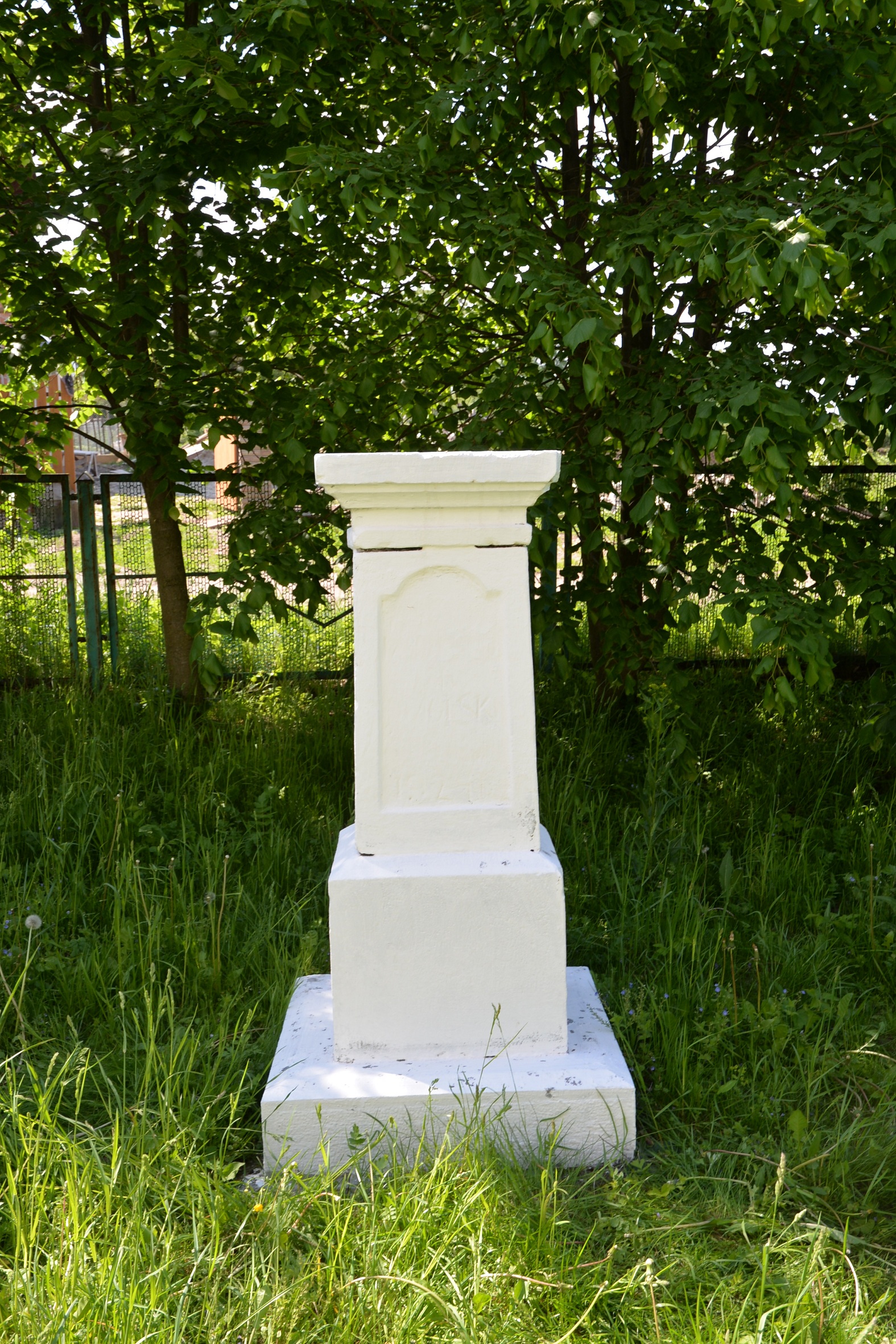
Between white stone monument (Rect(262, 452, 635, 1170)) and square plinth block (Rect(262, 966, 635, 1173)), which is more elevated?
white stone monument (Rect(262, 452, 635, 1170))

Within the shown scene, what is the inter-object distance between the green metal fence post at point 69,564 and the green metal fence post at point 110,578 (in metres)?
0.18

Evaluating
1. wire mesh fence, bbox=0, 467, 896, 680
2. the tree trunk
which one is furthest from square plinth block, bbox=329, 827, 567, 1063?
wire mesh fence, bbox=0, 467, 896, 680

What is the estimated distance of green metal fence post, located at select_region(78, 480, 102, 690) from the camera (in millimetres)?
6121

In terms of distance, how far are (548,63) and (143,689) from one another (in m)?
3.65

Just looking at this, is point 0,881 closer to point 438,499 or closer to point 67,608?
point 438,499

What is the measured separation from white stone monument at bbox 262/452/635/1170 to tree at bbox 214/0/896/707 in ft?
3.12

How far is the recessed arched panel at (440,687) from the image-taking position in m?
2.49

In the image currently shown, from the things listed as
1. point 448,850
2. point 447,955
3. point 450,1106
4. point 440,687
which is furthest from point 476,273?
point 450,1106

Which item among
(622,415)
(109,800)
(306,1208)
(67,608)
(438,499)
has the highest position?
(622,415)

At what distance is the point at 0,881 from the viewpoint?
3.53m

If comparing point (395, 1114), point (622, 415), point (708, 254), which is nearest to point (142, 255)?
point (622, 415)

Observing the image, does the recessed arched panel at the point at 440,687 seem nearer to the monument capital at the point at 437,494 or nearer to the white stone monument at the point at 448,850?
the white stone monument at the point at 448,850

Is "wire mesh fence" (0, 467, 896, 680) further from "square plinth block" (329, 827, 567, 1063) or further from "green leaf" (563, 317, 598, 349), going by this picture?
"square plinth block" (329, 827, 567, 1063)

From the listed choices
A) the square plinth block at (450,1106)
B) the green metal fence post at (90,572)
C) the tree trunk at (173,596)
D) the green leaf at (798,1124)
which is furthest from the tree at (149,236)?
the green leaf at (798,1124)
